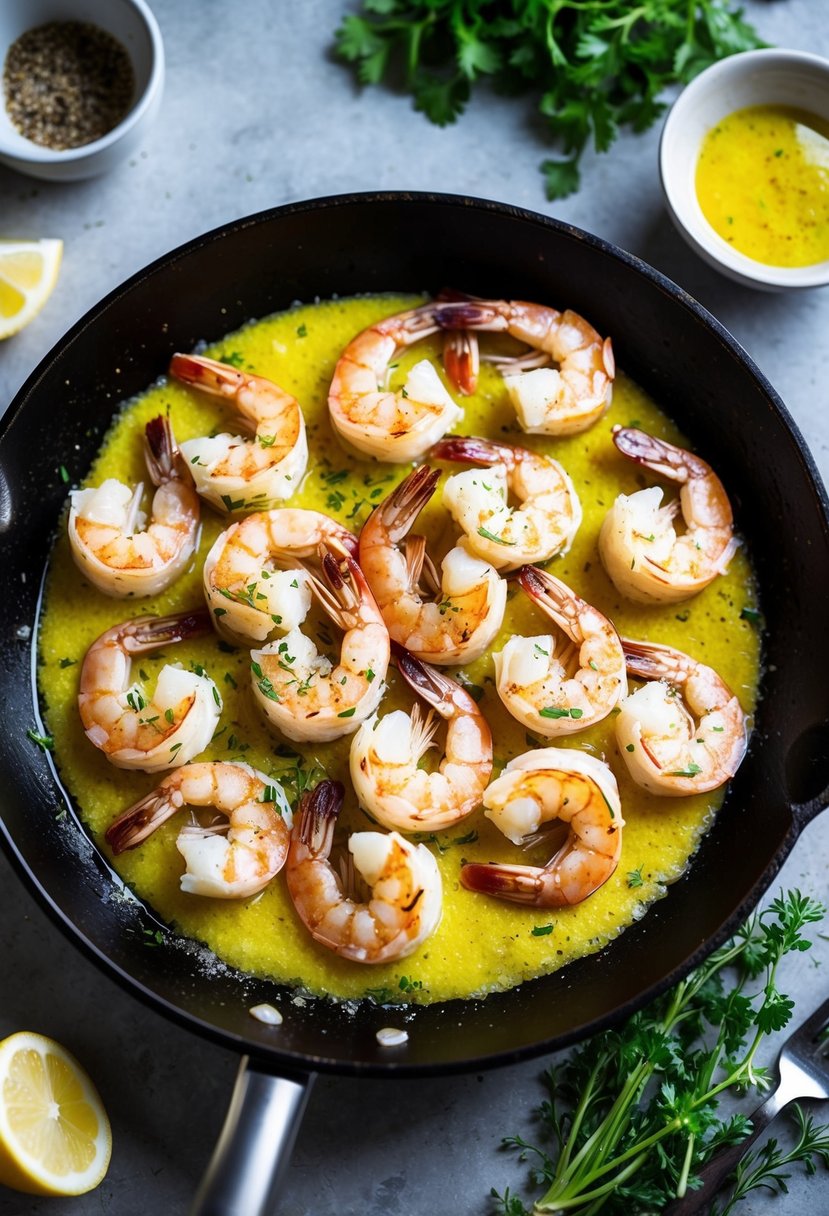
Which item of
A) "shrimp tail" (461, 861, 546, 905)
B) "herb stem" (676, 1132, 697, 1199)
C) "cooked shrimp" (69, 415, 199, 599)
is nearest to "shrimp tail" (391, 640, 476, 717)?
"shrimp tail" (461, 861, 546, 905)

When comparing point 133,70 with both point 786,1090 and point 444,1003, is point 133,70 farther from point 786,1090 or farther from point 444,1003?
point 786,1090

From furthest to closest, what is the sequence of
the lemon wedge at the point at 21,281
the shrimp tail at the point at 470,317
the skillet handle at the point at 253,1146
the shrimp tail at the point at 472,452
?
the lemon wedge at the point at 21,281 → the shrimp tail at the point at 470,317 → the shrimp tail at the point at 472,452 → the skillet handle at the point at 253,1146

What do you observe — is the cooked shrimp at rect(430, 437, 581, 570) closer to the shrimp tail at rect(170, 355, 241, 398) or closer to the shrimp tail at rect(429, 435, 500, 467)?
the shrimp tail at rect(429, 435, 500, 467)

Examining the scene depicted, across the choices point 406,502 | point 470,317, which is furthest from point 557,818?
point 470,317

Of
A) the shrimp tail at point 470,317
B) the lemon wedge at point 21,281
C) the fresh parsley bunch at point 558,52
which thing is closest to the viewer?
the shrimp tail at point 470,317

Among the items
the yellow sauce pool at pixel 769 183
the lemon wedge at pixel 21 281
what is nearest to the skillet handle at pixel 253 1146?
the lemon wedge at pixel 21 281

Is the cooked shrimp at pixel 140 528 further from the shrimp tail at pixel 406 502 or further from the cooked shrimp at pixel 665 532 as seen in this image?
the cooked shrimp at pixel 665 532
